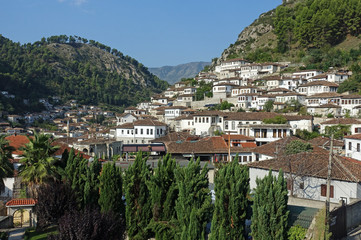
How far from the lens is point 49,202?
60.1 ft

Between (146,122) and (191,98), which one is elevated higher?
(191,98)

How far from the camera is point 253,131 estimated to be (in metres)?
45.7

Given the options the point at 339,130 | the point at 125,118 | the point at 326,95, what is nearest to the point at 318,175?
the point at 339,130

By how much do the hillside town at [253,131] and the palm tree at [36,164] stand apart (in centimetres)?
81

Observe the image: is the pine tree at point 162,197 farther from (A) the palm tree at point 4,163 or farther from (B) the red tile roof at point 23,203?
(A) the palm tree at point 4,163

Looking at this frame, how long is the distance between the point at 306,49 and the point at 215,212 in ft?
301

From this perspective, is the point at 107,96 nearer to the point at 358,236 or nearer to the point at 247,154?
the point at 247,154

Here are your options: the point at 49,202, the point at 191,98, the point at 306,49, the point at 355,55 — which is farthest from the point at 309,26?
the point at 49,202

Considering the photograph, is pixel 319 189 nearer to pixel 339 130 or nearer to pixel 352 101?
pixel 339 130

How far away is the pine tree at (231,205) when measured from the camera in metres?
16.6

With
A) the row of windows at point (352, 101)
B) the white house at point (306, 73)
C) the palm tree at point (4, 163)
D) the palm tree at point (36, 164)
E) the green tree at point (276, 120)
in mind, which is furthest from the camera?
the white house at point (306, 73)

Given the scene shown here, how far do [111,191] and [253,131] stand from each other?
3008 cm

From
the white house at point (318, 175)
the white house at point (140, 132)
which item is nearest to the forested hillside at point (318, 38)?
the white house at point (140, 132)

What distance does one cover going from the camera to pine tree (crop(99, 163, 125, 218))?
63.9 feet
